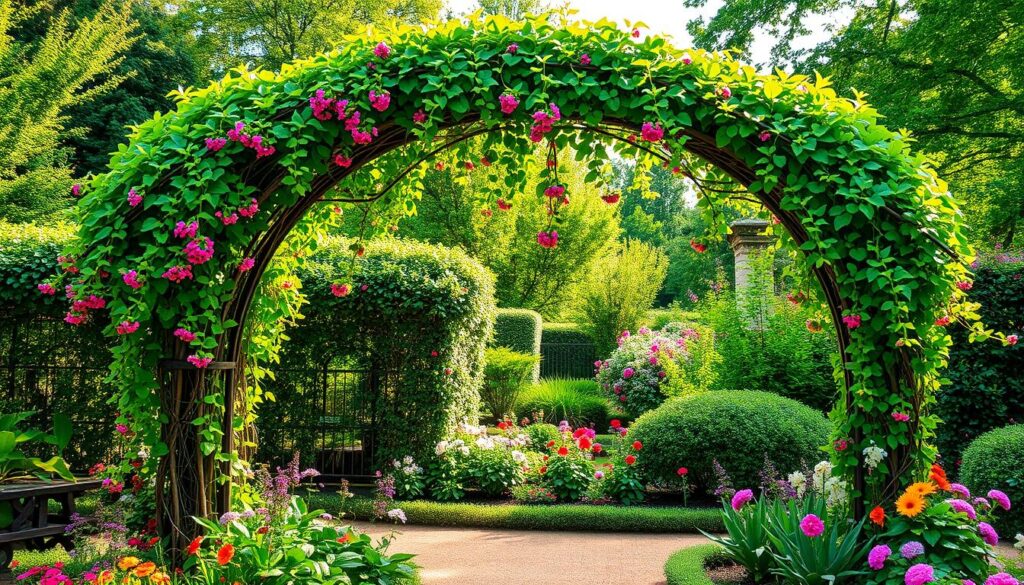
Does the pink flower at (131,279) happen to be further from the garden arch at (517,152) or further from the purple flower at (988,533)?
the purple flower at (988,533)

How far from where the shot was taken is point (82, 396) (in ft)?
22.4

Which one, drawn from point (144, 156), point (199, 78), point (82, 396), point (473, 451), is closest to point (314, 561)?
point (144, 156)

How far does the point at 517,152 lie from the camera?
10.8ft

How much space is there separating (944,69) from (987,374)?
6.74 meters

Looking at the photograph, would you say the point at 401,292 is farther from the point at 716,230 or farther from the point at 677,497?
the point at 716,230

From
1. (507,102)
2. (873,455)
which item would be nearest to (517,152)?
(507,102)

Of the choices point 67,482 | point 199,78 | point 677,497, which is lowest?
point 677,497

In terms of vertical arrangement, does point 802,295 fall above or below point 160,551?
above

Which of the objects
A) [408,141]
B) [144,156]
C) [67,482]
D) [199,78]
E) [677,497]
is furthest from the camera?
[199,78]

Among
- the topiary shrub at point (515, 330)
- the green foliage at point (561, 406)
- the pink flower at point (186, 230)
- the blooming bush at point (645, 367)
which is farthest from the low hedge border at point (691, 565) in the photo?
the topiary shrub at point (515, 330)

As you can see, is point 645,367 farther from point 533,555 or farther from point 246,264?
point 246,264

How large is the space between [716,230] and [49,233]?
21.4 ft

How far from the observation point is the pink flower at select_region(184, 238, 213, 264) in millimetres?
2920

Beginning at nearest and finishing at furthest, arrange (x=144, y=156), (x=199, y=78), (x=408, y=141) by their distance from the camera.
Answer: (x=144, y=156) → (x=408, y=141) → (x=199, y=78)
